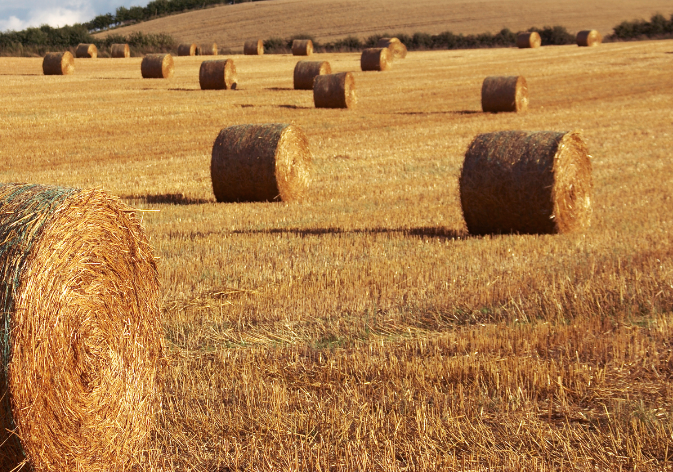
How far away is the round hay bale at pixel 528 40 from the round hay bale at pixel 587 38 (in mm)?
2335

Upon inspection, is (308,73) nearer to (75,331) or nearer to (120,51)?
(120,51)

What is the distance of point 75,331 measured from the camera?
4.33 metres

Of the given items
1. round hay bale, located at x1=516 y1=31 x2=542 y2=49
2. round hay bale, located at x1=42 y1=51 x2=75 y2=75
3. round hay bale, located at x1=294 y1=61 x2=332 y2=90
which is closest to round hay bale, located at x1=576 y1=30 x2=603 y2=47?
round hay bale, located at x1=516 y1=31 x2=542 y2=49

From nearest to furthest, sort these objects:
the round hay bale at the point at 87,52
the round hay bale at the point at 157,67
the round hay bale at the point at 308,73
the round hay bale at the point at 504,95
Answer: the round hay bale at the point at 504,95 → the round hay bale at the point at 308,73 → the round hay bale at the point at 157,67 → the round hay bale at the point at 87,52

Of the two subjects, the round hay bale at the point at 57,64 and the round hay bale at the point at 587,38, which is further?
the round hay bale at the point at 587,38

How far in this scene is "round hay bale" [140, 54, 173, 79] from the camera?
33156 millimetres

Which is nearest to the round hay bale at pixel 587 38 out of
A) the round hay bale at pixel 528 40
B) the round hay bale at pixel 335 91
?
the round hay bale at pixel 528 40

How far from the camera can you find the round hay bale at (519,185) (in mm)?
9789

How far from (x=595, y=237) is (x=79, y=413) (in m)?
6.90

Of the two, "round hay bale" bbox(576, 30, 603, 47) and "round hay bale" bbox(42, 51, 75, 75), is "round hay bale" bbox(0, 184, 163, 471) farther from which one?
"round hay bale" bbox(576, 30, 603, 47)

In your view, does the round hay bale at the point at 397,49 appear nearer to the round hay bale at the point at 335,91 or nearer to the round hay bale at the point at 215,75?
the round hay bale at the point at 215,75

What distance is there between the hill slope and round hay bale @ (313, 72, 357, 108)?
3380 centimetres

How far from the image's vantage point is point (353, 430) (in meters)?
4.72

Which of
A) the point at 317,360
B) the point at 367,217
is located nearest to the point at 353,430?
the point at 317,360
